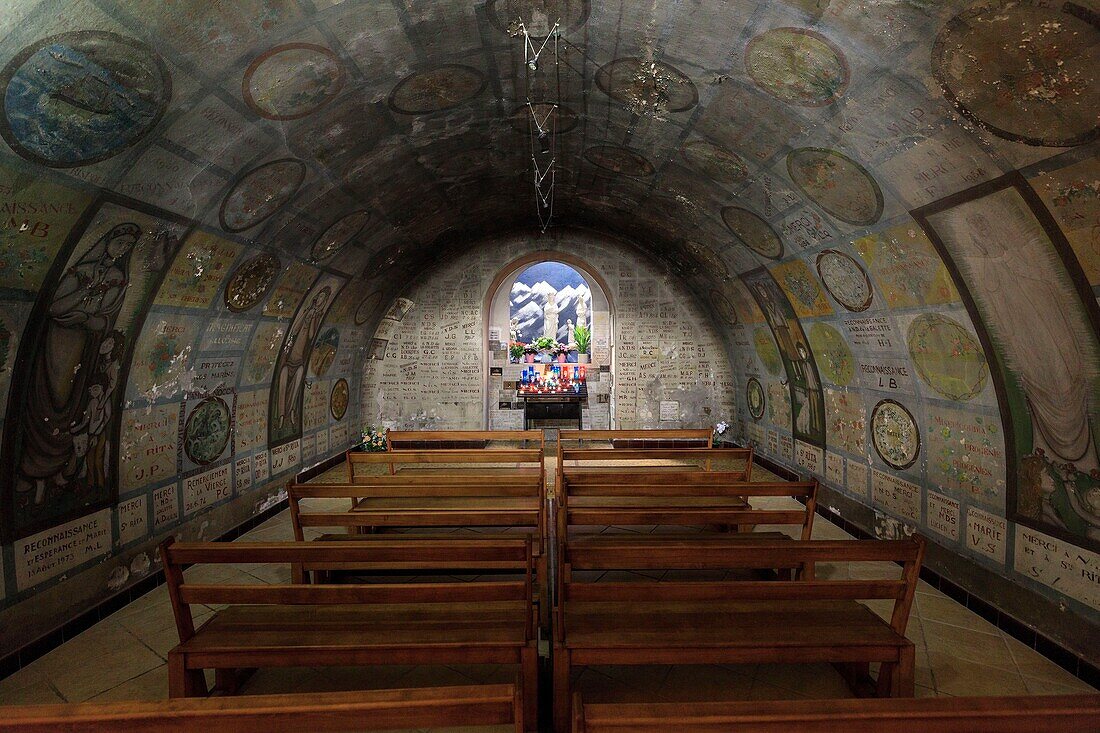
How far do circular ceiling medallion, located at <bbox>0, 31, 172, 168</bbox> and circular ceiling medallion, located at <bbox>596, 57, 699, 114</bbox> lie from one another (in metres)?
3.49

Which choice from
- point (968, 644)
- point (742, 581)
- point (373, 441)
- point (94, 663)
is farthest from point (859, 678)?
point (373, 441)

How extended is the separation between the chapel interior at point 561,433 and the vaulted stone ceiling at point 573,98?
27 millimetres

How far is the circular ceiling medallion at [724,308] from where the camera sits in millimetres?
10773

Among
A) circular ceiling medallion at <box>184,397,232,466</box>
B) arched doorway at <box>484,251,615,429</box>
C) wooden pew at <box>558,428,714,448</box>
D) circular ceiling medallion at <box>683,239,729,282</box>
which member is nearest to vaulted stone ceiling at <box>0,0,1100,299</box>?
circular ceiling medallion at <box>683,239,729,282</box>

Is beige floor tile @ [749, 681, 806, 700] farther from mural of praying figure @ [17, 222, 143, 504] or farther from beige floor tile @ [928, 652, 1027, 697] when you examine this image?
mural of praying figure @ [17, 222, 143, 504]

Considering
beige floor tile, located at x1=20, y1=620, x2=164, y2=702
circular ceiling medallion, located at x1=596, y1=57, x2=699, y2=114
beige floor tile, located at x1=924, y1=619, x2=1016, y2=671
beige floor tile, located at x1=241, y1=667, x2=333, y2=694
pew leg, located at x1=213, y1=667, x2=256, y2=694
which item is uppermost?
circular ceiling medallion, located at x1=596, y1=57, x2=699, y2=114

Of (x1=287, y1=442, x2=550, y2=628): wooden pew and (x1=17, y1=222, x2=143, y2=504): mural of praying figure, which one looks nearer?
(x1=17, y1=222, x2=143, y2=504): mural of praying figure

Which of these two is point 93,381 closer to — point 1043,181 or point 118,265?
point 118,265

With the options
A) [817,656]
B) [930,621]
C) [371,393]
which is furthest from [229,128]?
[371,393]

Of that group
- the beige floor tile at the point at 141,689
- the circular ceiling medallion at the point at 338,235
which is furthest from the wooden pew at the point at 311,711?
the circular ceiling medallion at the point at 338,235

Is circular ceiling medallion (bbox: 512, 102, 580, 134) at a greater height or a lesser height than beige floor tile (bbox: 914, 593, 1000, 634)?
greater

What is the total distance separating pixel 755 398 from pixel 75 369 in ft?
32.8

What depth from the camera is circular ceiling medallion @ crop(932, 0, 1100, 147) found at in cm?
286

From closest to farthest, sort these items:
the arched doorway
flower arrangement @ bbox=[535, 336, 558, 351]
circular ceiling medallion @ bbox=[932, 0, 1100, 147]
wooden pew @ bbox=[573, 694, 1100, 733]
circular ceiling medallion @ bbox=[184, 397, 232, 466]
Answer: wooden pew @ bbox=[573, 694, 1100, 733] < circular ceiling medallion @ bbox=[932, 0, 1100, 147] < circular ceiling medallion @ bbox=[184, 397, 232, 466] < the arched doorway < flower arrangement @ bbox=[535, 336, 558, 351]
